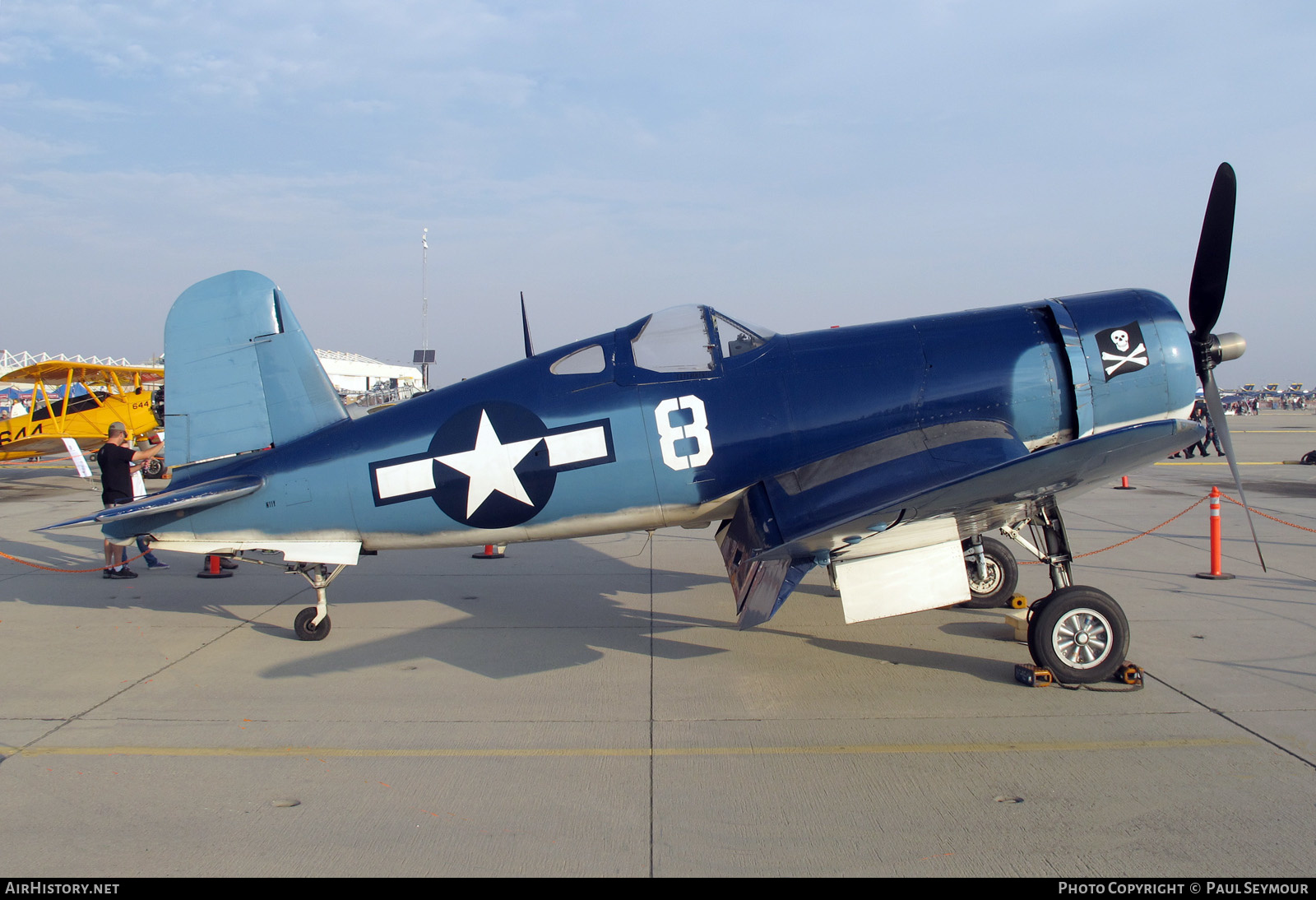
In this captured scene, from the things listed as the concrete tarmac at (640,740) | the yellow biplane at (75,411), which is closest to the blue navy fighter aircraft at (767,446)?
the concrete tarmac at (640,740)

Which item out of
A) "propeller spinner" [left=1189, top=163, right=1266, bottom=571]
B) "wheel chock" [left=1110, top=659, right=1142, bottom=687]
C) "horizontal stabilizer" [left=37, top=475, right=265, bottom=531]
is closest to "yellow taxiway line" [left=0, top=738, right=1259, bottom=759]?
"wheel chock" [left=1110, top=659, right=1142, bottom=687]

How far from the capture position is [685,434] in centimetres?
529

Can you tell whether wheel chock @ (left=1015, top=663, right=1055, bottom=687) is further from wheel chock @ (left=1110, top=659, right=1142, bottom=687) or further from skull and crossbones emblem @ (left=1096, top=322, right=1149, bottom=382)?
skull and crossbones emblem @ (left=1096, top=322, right=1149, bottom=382)

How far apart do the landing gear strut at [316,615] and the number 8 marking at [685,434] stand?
2.79 meters

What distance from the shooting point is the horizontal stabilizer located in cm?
548

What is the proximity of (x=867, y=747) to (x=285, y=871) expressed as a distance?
268 cm

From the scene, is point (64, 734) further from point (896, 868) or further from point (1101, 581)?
point (1101, 581)

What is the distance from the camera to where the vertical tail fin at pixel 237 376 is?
6.05m

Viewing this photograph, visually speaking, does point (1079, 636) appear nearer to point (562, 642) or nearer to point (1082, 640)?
point (1082, 640)

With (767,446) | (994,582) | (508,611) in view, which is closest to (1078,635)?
(994,582)

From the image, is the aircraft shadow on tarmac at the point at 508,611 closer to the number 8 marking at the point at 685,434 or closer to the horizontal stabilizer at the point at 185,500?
the horizontal stabilizer at the point at 185,500

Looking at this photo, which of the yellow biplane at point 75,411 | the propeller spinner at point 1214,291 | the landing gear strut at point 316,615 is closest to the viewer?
the propeller spinner at point 1214,291

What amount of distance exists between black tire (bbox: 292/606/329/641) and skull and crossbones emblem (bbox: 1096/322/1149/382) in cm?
592

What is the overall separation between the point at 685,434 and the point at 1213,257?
149 inches
